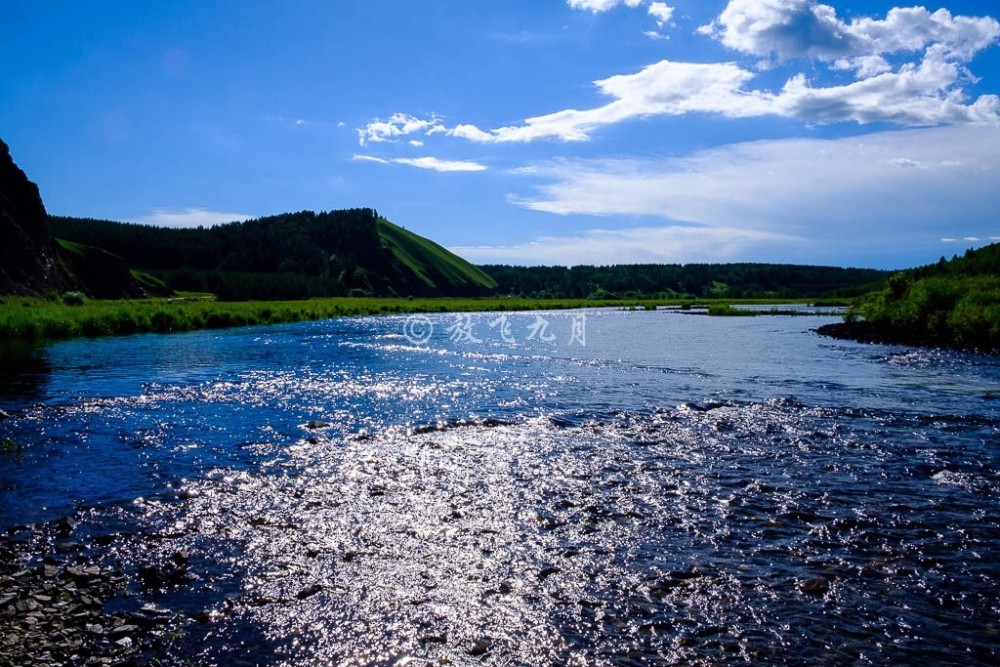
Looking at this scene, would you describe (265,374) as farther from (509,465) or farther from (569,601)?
(569,601)

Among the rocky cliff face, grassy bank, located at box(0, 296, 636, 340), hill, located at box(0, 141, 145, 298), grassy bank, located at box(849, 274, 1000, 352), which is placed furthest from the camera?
hill, located at box(0, 141, 145, 298)

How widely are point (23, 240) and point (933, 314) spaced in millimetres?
120520

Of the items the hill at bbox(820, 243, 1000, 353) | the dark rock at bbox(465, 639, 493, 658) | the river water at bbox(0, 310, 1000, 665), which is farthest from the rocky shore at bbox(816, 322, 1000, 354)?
the dark rock at bbox(465, 639, 493, 658)

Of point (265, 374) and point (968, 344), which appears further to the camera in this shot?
point (968, 344)

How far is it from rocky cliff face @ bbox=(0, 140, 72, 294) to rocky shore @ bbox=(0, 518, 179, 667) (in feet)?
315

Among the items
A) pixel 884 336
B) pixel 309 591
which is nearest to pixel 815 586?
pixel 309 591

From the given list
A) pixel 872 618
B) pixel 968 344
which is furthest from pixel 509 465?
pixel 968 344

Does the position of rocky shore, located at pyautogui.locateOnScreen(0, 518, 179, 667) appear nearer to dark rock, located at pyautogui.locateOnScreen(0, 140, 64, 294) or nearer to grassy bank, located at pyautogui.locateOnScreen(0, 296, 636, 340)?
grassy bank, located at pyautogui.locateOnScreen(0, 296, 636, 340)

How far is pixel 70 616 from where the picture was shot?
9.12m

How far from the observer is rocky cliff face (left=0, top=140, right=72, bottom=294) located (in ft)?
302

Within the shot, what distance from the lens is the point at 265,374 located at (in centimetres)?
3691

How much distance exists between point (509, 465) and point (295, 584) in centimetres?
841

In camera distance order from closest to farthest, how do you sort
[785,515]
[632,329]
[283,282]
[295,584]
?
[295,584] → [785,515] → [632,329] → [283,282]

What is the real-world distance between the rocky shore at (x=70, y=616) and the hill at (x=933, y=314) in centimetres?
5618
